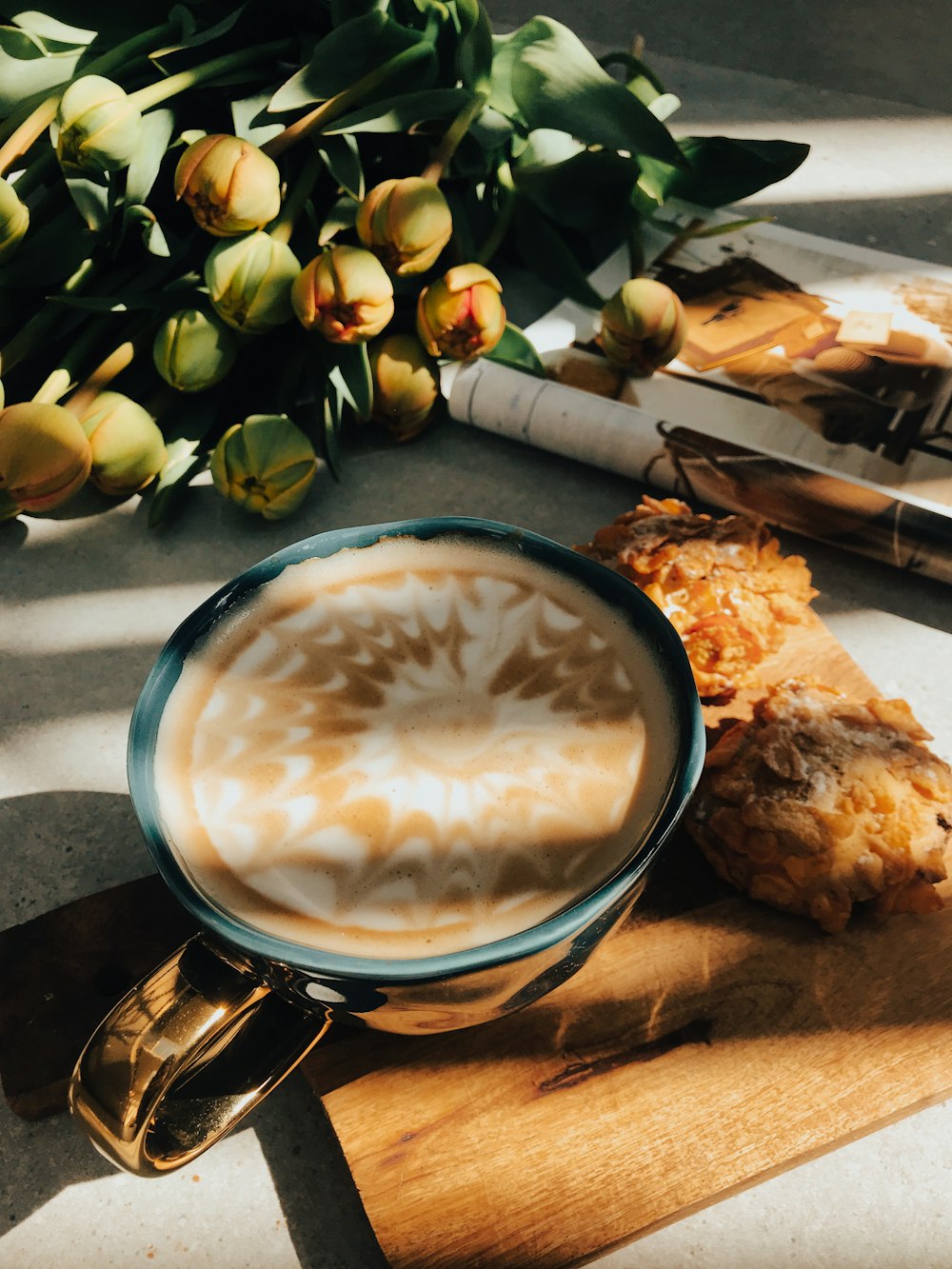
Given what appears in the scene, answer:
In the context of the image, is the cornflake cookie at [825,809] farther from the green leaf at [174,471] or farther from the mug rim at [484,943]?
the green leaf at [174,471]

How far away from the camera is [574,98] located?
696 millimetres

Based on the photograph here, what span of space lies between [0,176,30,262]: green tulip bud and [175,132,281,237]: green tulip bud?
9 cm

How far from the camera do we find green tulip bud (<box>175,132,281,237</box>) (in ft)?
2.01

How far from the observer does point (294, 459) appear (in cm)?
67

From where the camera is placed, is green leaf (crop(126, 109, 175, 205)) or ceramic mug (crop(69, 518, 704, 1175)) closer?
ceramic mug (crop(69, 518, 704, 1175))

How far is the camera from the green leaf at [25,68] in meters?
0.69

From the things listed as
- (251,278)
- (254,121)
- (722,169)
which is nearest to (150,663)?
(251,278)

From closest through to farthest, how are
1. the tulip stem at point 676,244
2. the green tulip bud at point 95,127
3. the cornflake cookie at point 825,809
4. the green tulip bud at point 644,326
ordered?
the cornflake cookie at point 825,809
the green tulip bud at point 95,127
the green tulip bud at point 644,326
the tulip stem at point 676,244

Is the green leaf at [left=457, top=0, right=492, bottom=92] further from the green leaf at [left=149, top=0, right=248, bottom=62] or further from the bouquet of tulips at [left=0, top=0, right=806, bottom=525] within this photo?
the green leaf at [left=149, top=0, right=248, bottom=62]

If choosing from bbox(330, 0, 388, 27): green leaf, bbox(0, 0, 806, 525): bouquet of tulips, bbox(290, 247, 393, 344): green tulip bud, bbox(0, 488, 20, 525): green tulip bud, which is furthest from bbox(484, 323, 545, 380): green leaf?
bbox(0, 488, 20, 525): green tulip bud

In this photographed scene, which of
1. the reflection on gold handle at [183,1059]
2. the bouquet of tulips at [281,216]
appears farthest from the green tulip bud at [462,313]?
the reflection on gold handle at [183,1059]

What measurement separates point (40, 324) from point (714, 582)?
45cm

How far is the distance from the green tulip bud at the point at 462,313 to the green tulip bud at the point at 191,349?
0.12 metres

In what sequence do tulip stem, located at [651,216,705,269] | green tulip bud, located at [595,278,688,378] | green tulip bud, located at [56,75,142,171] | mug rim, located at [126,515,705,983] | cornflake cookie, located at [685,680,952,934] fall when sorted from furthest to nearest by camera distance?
tulip stem, located at [651,216,705,269]
green tulip bud, located at [595,278,688,378]
green tulip bud, located at [56,75,142,171]
cornflake cookie, located at [685,680,952,934]
mug rim, located at [126,515,705,983]
